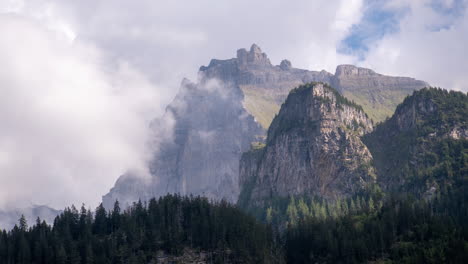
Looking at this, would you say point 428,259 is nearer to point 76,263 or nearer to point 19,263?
point 76,263

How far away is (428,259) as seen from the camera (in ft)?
655

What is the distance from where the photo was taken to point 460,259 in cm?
19712

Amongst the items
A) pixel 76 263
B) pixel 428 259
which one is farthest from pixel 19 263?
pixel 428 259

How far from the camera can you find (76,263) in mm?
197500

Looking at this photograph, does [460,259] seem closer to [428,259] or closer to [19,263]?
[428,259]

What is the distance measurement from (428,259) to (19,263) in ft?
416

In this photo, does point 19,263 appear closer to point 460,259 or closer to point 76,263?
point 76,263

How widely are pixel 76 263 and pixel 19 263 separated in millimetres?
18360

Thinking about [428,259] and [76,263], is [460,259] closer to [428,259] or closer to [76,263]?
[428,259]

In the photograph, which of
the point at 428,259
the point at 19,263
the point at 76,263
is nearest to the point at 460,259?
the point at 428,259

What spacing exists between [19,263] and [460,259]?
136 metres

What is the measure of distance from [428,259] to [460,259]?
9.39 metres

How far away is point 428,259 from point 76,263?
109m
